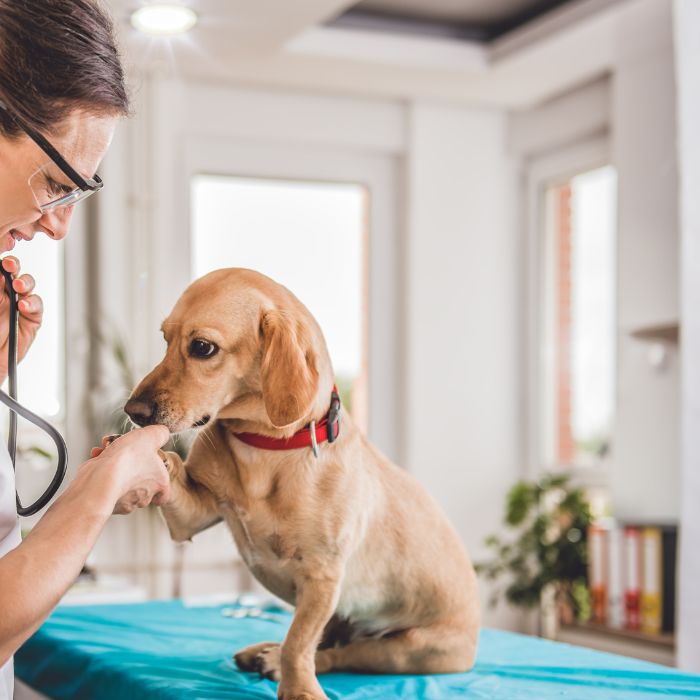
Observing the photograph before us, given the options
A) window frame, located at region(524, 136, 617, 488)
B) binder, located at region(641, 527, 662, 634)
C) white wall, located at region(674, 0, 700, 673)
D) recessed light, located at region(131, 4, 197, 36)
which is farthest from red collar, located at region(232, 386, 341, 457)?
window frame, located at region(524, 136, 617, 488)

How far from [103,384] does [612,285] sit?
2.03 metres

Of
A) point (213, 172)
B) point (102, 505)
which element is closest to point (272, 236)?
point (213, 172)

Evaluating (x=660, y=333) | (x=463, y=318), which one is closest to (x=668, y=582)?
(x=660, y=333)

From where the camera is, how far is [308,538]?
118 cm

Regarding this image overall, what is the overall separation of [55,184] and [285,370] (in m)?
0.31

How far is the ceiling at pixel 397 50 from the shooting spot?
3.45m

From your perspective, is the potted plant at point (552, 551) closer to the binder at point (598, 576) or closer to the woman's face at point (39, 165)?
the binder at point (598, 576)

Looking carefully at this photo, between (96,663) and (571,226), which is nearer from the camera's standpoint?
(96,663)

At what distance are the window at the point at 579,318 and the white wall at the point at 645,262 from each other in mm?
238

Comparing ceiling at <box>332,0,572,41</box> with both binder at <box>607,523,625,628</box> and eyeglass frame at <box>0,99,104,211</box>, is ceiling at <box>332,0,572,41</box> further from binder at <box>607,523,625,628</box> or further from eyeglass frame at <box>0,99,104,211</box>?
eyeglass frame at <box>0,99,104,211</box>

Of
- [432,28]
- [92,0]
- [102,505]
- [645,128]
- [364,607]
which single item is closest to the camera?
[102,505]

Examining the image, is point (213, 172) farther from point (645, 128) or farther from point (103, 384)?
point (645, 128)

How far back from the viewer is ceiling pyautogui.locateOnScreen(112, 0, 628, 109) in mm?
3451

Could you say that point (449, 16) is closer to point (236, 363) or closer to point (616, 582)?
point (616, 582)
